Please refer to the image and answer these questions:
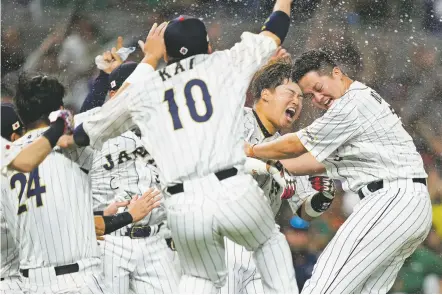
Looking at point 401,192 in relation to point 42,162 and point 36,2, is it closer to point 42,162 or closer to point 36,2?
point 42,162

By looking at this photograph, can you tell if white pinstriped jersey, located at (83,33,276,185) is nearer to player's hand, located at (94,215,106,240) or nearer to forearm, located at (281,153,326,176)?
player's hand, located at (94,215,106,240)

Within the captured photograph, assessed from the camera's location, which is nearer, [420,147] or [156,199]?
[156,199]

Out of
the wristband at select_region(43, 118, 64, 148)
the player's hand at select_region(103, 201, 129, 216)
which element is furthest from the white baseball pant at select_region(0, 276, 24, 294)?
the wristband at select_region(43, 118, 64, 148)

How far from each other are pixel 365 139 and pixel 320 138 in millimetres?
218

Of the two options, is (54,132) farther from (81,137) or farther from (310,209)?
(310,209)

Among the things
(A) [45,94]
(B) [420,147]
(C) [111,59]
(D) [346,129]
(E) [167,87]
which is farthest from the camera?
(B) [420,147]

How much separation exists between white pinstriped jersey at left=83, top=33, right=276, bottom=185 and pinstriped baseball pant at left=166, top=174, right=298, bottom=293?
10cm

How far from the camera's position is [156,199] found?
14.0ft

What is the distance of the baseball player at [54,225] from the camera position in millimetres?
3596

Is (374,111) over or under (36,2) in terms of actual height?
under

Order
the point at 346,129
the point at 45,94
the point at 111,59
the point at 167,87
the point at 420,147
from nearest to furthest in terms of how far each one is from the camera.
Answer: the point at 167,87 < the point at 45,94 < the point at 346,129 < the point at 111,59 < the point at 420,147

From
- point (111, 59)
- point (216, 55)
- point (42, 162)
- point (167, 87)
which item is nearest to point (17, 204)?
point (42, 162)

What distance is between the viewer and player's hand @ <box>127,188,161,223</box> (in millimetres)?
4152

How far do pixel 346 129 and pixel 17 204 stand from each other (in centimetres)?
157
